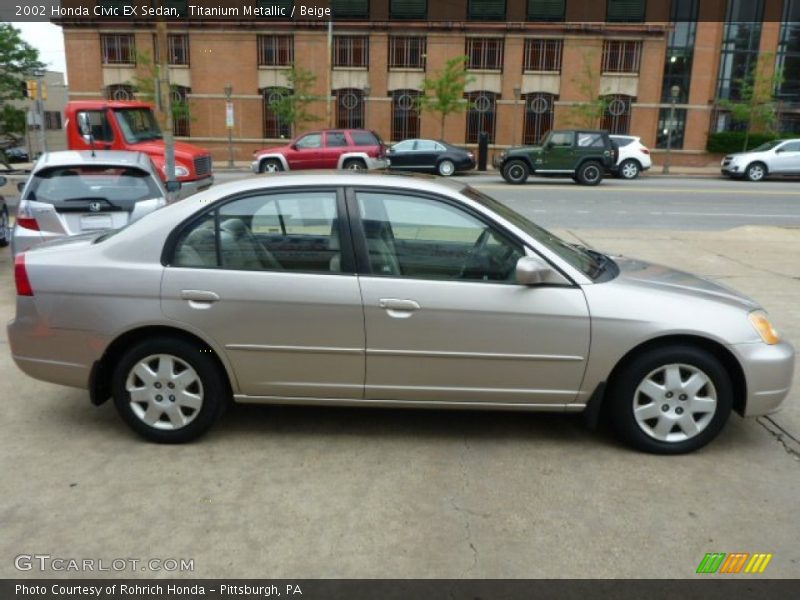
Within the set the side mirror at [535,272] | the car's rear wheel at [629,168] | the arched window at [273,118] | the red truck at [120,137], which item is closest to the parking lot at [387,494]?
the side mirror at [535,272]

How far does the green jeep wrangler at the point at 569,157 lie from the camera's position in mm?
23797

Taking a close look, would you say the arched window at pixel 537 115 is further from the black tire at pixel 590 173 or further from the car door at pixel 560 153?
the black tire at pixel 590 173

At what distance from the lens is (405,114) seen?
38062mm

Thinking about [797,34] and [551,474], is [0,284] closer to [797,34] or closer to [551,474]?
[551,474]

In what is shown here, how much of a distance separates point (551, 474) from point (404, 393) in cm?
91

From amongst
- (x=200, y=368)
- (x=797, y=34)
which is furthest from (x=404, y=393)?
(x=797, y=34)

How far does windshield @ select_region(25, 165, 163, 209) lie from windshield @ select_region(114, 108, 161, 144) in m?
7.70

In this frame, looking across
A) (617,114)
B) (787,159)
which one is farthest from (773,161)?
(617,114)

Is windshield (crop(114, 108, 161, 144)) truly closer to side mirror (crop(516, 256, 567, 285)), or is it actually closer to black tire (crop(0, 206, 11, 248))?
black tire (crop(0, 206, 11, 248))

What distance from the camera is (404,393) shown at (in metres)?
4.08

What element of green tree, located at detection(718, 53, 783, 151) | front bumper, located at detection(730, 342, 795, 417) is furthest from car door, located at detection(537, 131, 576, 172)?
front bumper, located at detection(730, 342, 795, 417)

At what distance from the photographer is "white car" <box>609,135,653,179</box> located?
27656mm

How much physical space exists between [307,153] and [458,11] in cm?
1798

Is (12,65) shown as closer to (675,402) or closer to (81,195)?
(81,195)
